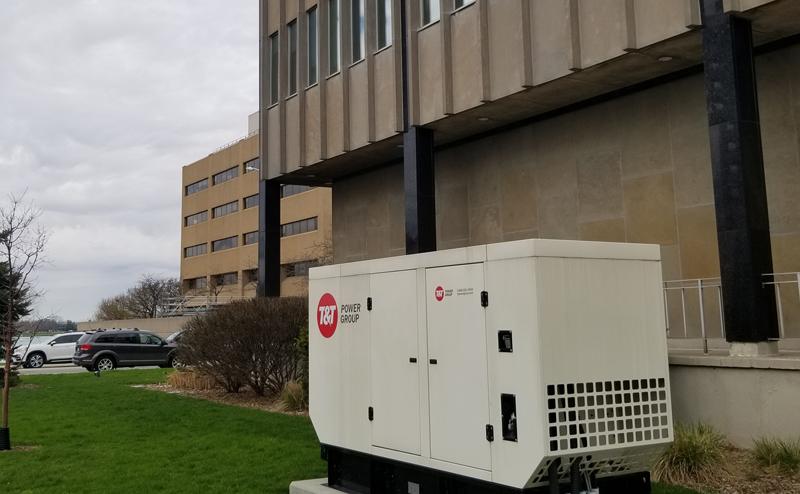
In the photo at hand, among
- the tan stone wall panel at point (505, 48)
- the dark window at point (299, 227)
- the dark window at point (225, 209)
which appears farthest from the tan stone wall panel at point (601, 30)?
the dark window at point (225, 209)

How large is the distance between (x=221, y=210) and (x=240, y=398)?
63074 mm

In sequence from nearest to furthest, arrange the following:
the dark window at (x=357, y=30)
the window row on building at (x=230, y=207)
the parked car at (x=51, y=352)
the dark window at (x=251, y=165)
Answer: the dark window at (x=357, y=30) < the parked car at (x=51, y=352) < the window row on building at (x=230, y=207) < the dark window at (x=251, y=165)

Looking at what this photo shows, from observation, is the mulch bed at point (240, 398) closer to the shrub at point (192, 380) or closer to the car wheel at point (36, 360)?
the shrub at point (192, 380)

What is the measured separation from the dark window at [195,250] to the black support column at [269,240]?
6070cm

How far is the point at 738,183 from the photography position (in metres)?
10.1

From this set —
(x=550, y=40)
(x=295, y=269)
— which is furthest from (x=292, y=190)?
(x=550, y=40)

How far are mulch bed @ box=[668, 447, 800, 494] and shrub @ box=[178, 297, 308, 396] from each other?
10.5 m

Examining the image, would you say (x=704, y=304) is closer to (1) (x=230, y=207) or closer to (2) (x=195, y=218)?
(1) (x=230, y=207)

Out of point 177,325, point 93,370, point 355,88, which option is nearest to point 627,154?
point 355,88

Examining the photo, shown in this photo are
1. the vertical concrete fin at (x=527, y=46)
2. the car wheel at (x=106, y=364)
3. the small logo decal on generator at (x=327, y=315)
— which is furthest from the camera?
the car wheel at (x=106, y=364)

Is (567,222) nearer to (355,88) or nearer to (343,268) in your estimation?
(355,88)

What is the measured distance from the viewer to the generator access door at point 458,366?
236 inches

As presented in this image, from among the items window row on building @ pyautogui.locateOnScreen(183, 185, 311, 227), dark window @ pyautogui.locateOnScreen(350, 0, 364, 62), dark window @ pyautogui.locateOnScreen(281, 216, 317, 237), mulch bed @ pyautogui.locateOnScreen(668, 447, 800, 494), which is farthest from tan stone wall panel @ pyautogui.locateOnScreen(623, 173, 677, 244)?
window row on building @ pyautogui.locateOnScreen(183, 185, 311, 227)

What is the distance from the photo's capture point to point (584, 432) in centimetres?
562
